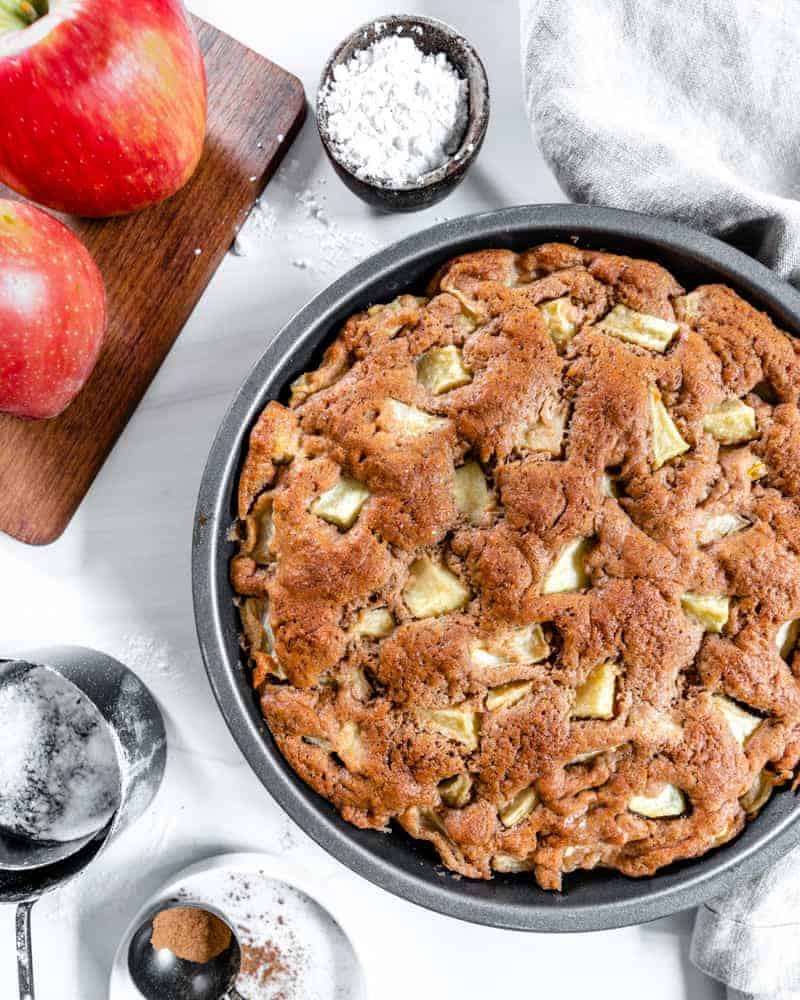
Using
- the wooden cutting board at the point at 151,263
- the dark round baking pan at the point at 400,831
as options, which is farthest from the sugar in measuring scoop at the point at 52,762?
the dark round baking pan at the point at 400,831

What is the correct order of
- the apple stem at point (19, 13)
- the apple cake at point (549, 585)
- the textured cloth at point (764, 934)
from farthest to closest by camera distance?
the textured cloth at point (764, 934)
the apple stem at point (19, 13)
the apple cake at point (549, 585)

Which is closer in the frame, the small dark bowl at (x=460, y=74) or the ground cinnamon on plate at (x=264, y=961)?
the small dark bowl at (x=460, y=74)

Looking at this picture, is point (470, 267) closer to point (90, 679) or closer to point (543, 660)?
point (543, 660)

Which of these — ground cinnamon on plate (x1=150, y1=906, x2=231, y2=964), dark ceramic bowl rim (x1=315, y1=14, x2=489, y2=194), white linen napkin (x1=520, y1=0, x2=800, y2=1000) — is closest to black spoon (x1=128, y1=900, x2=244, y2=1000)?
ground cinnamon on plate (x1=150, y1=906, x2=231, y2=964)

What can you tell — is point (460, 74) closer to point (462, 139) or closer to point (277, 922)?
point (462, 139)

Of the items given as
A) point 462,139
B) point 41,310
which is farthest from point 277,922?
point 462,139

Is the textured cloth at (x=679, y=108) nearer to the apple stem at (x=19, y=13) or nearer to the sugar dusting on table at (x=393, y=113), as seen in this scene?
the sugar dusting on table at (x=393, y=113)

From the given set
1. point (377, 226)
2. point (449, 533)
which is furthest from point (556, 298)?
point (377, 226)
